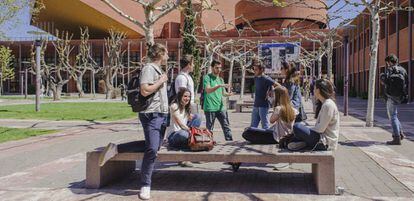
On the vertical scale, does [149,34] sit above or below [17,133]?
above

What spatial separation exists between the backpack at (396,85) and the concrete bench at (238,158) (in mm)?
4369

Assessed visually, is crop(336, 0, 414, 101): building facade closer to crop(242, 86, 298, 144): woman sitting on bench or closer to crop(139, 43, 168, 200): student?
crop(242, 86, 298, 144): woman sitting on bench

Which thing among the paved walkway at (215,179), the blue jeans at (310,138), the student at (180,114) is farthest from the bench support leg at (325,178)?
the student at (180,114)

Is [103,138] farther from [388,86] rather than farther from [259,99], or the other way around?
[388,86]

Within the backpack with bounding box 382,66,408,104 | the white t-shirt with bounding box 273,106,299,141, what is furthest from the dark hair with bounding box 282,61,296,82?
the backpack with bounding box 382,66,408,104

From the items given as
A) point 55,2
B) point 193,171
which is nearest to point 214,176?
point 193,171

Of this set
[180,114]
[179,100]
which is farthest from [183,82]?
[180,114]

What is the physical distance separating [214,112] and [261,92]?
3.07 feet

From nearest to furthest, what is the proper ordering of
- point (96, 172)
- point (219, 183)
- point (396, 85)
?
point (96, 172), point (219, 183), point (396, 85)

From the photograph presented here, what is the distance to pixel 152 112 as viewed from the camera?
230 inches

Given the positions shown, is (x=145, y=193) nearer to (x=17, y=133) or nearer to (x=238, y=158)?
(x=238, y=158)

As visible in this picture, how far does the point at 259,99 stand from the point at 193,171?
2.04 metres

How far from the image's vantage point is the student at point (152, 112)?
5.76 meters

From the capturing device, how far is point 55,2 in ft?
219
